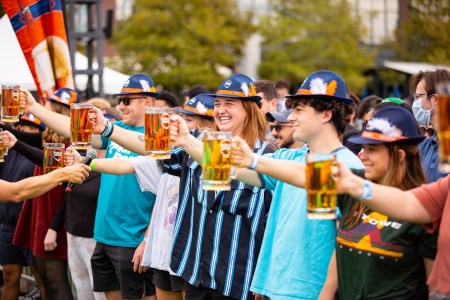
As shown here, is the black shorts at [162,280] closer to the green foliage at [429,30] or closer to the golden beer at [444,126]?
the golden beer at [444,126]

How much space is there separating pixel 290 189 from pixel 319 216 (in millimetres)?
1455

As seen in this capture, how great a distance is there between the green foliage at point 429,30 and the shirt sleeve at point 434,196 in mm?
25194

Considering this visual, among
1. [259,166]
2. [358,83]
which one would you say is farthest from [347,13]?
[259,166]

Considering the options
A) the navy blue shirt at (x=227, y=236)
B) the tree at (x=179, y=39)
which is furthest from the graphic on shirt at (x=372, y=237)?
the tree at (x=179, y=39)

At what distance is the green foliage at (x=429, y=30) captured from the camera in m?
30.9

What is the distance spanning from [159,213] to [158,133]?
2624 mm

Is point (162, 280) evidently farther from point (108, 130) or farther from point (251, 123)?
point (251, 123)

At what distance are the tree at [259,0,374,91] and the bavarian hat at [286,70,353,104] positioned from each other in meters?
38.3

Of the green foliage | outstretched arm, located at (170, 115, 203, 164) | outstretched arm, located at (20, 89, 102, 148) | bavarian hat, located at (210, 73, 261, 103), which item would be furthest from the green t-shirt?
the green foliage

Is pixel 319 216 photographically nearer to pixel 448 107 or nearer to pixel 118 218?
pixel 448 107

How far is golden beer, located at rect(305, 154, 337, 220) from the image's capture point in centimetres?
407

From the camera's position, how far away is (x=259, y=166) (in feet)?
15.0

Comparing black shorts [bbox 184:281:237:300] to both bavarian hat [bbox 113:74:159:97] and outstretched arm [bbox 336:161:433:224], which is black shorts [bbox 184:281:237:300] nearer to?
bavarian hat [bbox 113:74:159:97]

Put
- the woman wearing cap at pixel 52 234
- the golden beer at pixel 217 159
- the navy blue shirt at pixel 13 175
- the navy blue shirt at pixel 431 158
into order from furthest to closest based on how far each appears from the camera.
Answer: the navy blue shirt at pixel 13 175 → the woman wearing cap at pixel 52 234 → the navy blue shirt at pixel 431 158 → the golden beer at pixel 217 159
